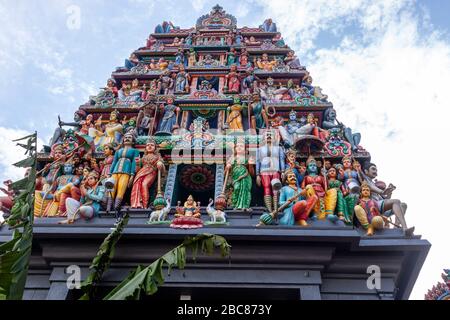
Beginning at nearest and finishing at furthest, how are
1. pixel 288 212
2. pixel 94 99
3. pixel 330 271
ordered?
pixel 330 271 → pixel 288 212 → pixel 94 99

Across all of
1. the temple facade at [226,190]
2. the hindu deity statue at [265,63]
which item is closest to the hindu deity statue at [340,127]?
the temple facade at [226,190]

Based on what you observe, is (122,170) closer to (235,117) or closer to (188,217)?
(188,217)

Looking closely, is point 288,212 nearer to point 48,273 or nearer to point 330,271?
point 330,271

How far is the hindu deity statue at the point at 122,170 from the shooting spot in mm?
10383

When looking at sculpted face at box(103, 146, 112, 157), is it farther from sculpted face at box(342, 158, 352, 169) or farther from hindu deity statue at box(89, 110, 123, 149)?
sculpted face at box(342, 158, 352, 169)

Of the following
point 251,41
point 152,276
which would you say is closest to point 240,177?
point 152,276

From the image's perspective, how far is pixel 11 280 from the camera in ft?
20.1

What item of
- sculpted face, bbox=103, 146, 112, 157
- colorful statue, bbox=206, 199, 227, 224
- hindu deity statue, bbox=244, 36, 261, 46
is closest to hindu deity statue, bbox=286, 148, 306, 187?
colorful statue, bbox=206, 199, 227, 224

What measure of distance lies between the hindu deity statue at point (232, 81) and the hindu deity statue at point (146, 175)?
411 centimetres

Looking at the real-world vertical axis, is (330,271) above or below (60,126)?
below

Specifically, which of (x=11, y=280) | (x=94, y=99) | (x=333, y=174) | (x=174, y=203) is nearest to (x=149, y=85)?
(x=94, y=99)

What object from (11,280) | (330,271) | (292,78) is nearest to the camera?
(11,280)
